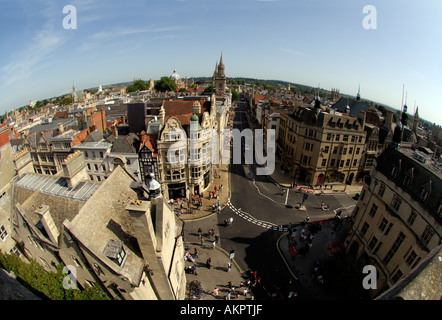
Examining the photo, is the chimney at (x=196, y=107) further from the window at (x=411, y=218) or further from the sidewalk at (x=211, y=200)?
the window at (x=411, y=218)

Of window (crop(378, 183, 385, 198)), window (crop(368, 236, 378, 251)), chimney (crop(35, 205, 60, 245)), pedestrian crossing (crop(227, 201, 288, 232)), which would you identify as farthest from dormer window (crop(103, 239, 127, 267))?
window (crop(378, 183, 385, 198))

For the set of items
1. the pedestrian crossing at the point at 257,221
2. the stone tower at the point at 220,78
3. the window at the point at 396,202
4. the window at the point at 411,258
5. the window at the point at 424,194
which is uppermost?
the stone tower at the point at 220,78

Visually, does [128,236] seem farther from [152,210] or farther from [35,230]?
[35,230]

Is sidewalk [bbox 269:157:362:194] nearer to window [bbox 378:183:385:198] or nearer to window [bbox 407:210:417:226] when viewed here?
window [bbox 378:183:385:198]

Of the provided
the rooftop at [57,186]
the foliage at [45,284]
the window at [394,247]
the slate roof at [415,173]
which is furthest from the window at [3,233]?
the slate roof at [415,173]

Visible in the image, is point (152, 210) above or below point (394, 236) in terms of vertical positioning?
above
